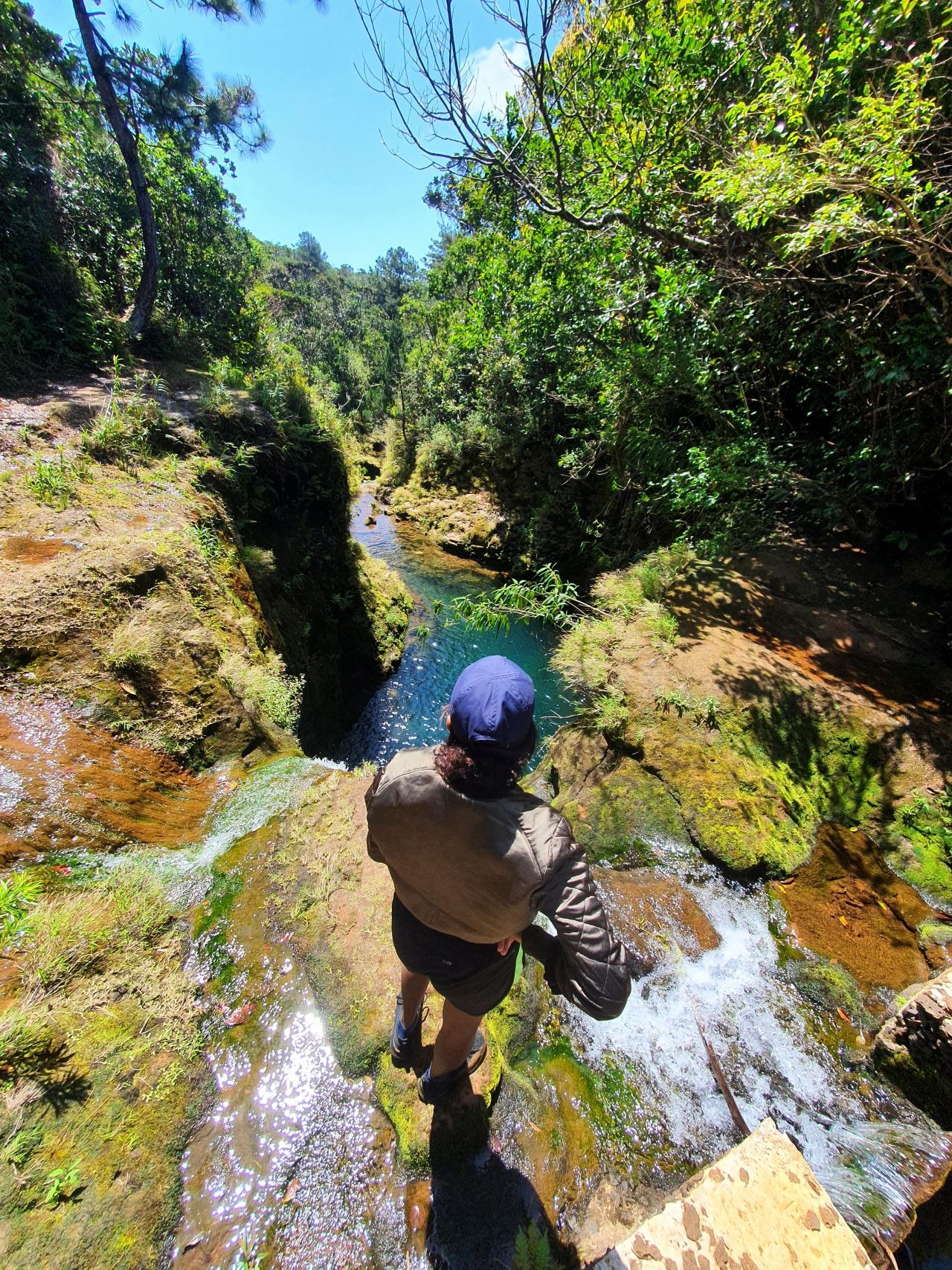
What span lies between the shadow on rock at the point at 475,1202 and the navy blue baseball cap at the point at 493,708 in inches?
85.1

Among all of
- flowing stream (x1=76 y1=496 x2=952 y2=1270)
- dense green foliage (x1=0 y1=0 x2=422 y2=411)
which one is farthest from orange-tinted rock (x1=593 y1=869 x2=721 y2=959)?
dense green foliage (x1=0 y1=0 x2=422 y2=411)

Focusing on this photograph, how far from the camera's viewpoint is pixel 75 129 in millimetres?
8977

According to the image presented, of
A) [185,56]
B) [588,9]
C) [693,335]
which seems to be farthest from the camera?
[185,56]

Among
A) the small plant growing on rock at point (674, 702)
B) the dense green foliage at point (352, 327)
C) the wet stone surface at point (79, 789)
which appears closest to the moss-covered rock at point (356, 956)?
the wet stone surface at point (79, 789)

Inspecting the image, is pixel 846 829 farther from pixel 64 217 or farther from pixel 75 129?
pixel 75 129

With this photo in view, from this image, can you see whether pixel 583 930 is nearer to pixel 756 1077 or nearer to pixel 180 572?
pixel 756 1077

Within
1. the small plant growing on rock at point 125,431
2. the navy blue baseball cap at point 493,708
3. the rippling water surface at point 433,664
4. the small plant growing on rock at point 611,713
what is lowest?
the rippling water surface at point 433,664

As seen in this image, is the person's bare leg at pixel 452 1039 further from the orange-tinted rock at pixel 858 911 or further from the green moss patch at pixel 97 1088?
the orange-tinted rock at pixel 858 911

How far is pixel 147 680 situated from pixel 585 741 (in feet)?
14.7

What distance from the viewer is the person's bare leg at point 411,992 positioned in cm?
210

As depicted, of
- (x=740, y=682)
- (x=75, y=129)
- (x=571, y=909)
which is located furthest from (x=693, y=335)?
(x=75, y=129)

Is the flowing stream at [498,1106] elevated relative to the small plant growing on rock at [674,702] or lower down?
lower down

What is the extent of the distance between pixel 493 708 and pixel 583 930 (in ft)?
2.58

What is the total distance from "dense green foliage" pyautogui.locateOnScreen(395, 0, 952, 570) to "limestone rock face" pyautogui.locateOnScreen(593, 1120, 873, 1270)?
18.6ft
